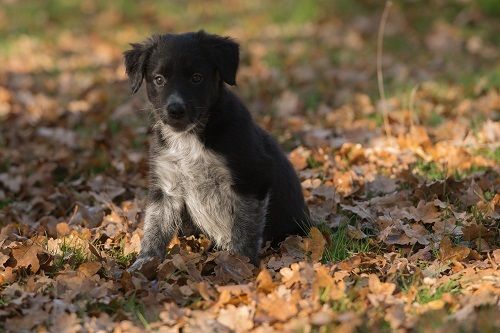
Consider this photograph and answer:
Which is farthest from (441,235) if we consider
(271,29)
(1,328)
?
(271,29)

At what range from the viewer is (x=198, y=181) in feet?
17.7

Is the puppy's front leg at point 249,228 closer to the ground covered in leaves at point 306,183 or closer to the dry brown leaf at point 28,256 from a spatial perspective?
the ground covered in leaves at point 306,183

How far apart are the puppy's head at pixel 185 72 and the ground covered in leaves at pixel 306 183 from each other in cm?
97

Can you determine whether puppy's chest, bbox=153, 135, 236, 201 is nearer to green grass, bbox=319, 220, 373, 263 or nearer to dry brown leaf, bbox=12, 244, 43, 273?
green grass, bbox=319, 220, 373, 263

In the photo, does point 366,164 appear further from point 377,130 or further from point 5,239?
point 5,239

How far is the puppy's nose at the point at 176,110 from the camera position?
516cm

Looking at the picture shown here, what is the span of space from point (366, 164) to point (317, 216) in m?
1.38

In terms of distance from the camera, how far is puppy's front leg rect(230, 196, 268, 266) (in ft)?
17.6

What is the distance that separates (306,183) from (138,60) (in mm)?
2168

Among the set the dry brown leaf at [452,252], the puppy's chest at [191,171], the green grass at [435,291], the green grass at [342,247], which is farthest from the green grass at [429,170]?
the puppy's chest at [191,171]

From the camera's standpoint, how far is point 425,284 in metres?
4.59

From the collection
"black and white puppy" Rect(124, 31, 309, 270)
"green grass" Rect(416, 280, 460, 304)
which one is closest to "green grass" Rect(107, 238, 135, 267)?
"black and white puppy" Rect(124, 31, 309, 270)

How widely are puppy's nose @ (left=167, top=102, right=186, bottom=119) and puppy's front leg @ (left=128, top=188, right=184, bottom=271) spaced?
25.2 inches

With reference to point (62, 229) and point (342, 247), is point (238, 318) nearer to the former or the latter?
point (342, 247)
